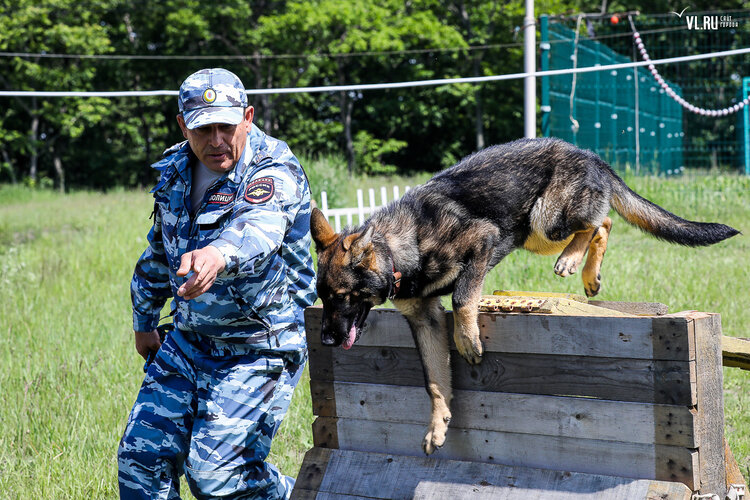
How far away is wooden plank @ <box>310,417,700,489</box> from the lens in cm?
258

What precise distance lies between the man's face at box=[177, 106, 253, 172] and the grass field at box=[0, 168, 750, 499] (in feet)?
7.13

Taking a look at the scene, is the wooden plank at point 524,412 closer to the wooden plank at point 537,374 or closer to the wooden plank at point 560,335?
the wooden plank at point 537,374

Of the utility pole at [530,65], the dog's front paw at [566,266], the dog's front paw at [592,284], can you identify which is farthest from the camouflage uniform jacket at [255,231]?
the utility pole at [530,65]

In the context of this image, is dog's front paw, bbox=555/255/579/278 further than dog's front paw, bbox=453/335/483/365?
Yes

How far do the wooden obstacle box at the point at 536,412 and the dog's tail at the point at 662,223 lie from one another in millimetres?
393

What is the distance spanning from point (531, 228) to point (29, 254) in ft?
32.7

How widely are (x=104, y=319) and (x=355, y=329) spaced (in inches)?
197

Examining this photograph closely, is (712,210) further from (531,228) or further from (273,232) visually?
(273,232)

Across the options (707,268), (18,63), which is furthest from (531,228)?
(18,63)

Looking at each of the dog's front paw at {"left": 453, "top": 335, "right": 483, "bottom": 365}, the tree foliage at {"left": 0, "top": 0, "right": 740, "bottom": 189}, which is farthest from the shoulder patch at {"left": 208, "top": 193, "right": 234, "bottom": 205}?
the tree foliage at {"left": 0, "top": 0, "right": 740, "bottom": 189}

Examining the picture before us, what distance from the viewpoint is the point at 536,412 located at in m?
2.83

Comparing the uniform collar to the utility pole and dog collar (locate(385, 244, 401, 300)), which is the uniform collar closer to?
dog collar (locate(385, 244, 401, 300))

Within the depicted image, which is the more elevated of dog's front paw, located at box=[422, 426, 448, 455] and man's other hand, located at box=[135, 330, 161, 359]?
man's other hand, located at box=[135, 330, 161, 359]

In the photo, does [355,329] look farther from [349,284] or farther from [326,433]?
[326,433]
